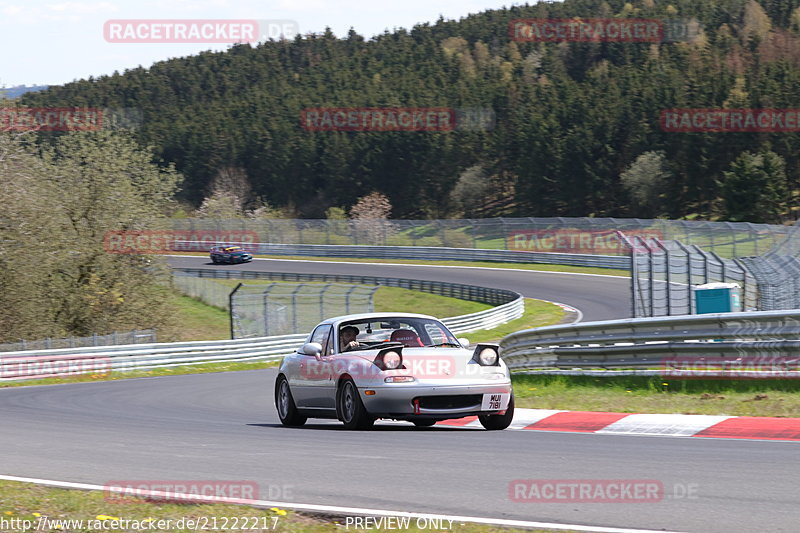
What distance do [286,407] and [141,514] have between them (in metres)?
6.23

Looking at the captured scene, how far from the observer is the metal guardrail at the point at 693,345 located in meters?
12.0

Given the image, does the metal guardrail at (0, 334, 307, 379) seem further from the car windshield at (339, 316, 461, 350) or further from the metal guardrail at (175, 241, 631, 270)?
the metal guardrail at (175, 241, 631, 270)

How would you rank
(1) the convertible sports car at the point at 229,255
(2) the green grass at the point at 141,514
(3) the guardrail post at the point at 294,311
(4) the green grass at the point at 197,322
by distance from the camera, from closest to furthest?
(2) the green grass at the point at 141,514, (3) the guardrail post at the point at 294,311, (4) the green grass at the point at 197,322, (1) the convertible sports car at the point at 229,255

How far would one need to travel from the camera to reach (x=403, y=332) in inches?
446

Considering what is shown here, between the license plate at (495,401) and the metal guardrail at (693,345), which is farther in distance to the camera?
the metal guardrail at (693,345)

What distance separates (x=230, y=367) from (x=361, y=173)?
91.7m

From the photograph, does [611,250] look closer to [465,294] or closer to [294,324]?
[465,294]

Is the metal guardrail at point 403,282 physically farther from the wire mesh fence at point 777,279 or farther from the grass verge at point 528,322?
the wire mesh fence at point 777,279

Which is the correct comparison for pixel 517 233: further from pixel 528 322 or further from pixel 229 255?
pixel 229 255

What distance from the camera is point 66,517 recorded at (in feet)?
20.6

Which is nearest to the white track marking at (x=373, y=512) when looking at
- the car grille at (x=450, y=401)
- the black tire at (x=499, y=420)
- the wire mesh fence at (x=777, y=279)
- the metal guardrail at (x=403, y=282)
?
the car grille at (x=450, y=401)

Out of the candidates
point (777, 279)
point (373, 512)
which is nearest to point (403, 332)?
point (373, 512)

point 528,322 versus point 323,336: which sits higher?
point 323,336

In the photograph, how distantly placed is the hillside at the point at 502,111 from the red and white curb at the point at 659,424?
2486 inches
